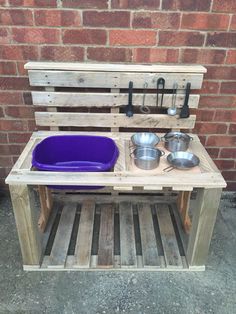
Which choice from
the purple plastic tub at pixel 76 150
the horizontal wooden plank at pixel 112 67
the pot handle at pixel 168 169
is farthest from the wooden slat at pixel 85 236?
the horizontal wooden plank at pixel 112 67

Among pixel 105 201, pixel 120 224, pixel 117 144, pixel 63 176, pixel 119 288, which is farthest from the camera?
pixel 105 201

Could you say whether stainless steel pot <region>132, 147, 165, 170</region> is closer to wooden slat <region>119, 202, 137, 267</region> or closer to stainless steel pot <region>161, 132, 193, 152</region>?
stainless steel pot <region>161, 132, 193, 152</region>

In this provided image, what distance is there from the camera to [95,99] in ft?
6.41

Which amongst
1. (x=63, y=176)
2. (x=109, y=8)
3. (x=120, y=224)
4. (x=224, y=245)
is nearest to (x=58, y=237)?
(x=120, y=224)

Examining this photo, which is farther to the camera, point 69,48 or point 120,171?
point 69,48

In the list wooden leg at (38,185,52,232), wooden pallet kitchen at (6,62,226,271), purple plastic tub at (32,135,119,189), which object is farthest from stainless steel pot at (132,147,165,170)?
wooden leg at (38,185,52,232)

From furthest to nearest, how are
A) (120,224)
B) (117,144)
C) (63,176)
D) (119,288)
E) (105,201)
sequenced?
(105,201) < (120,224) < (117,144) < (119,288) < (63,176)

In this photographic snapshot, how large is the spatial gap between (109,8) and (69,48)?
353 millimetres

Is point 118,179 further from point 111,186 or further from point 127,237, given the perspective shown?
point 127,237

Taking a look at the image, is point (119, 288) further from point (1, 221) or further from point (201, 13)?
Answer: point (201, 13)

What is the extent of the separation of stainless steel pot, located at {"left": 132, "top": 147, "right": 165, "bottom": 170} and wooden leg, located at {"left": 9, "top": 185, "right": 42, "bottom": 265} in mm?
620

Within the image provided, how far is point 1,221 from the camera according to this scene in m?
2.15

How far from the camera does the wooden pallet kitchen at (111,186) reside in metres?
1.55

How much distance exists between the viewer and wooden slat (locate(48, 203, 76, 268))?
5.95ft
